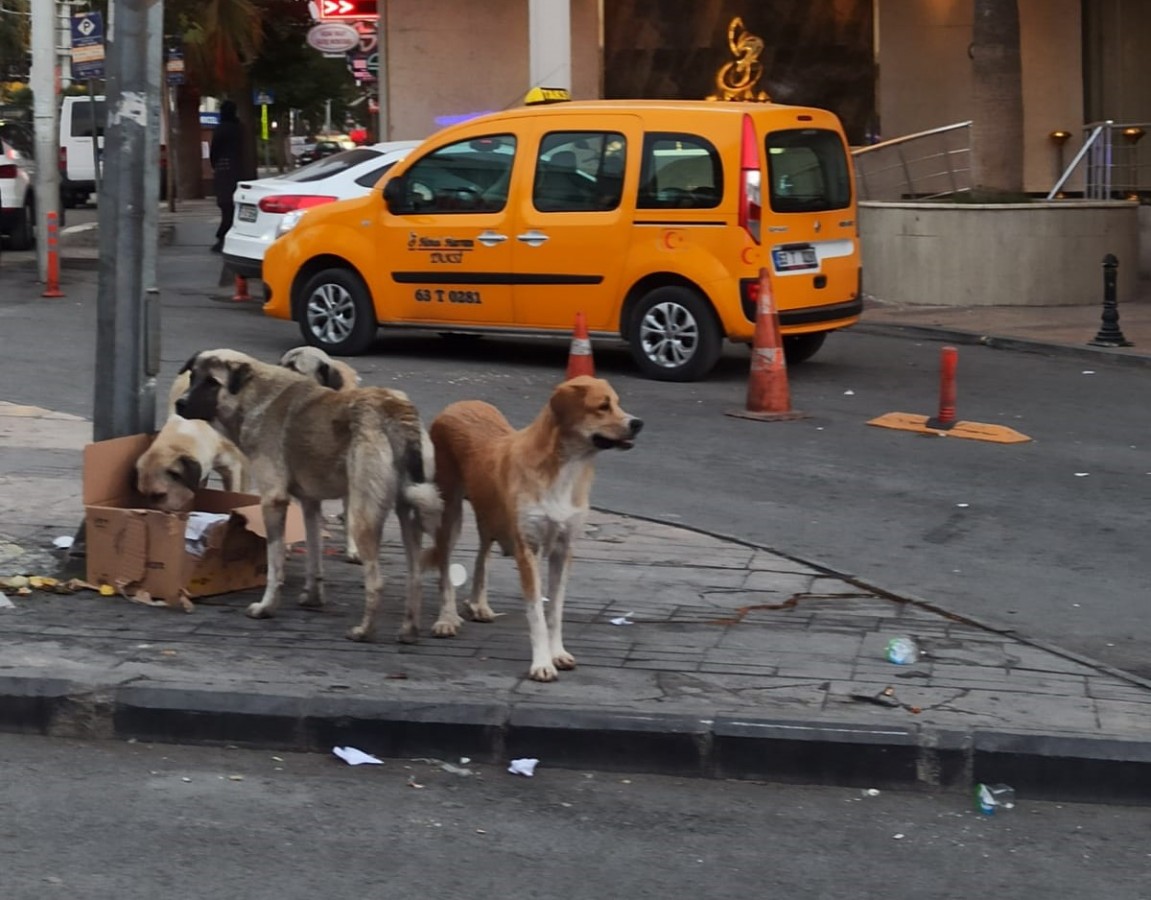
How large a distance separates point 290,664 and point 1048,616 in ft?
10.2

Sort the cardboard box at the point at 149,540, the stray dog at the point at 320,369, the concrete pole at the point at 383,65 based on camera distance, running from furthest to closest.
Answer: the concrete pole at the point at 383,65, the stray dog at the point at 320,369, the cardboard box at the point at 149,540

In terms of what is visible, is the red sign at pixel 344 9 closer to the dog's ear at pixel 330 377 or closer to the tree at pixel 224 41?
the tree at pixel 224 41

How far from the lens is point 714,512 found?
29.9 feet

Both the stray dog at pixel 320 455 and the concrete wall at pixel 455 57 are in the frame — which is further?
the concrete wall at pixel 455 57

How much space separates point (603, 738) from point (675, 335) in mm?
7694

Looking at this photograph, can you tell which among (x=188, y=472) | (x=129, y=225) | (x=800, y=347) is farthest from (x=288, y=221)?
(x=188, y=472)

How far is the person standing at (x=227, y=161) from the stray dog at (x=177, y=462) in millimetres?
14022

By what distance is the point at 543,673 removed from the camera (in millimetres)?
6031

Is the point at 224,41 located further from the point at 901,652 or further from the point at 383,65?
the point at 901,652

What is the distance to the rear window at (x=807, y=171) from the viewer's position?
12758 mm

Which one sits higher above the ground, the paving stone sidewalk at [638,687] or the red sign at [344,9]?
the red sign at [344,9]

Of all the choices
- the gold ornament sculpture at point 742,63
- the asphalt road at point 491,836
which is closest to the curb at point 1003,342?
the gold ornament sculpture at point 742,63

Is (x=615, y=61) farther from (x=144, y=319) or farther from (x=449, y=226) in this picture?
(x=144, y=319)

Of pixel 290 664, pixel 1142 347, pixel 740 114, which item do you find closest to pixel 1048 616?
pixel 290 664
